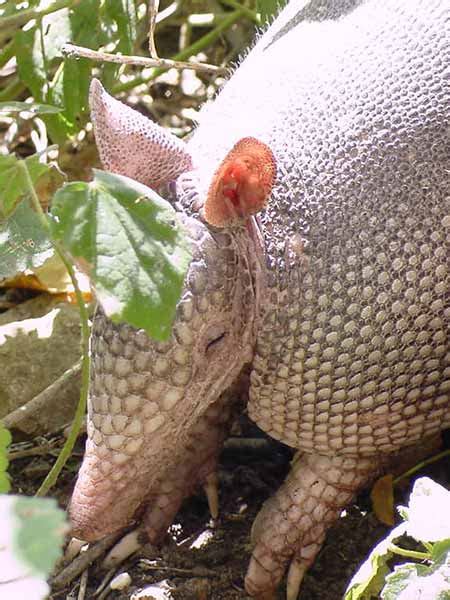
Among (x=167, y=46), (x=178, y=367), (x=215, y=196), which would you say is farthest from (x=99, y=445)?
(x=167, y=46)

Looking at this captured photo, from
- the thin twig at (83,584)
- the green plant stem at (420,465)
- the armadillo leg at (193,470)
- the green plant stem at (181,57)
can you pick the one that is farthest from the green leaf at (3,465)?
the green plant stem at (181,57)

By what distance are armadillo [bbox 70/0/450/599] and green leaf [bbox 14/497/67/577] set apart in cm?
114

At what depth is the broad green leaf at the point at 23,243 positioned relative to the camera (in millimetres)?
3207

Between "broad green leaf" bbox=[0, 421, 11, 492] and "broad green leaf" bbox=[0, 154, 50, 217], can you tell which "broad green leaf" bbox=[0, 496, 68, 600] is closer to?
"broad green leaf" bbox=[0, 421, 11, 492]

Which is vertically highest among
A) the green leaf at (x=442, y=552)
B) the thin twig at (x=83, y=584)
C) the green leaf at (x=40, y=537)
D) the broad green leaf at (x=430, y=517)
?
the green leaf at (x=40, y=537)

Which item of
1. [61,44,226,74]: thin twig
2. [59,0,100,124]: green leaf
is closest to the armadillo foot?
[61,44,226,74]: thin twig

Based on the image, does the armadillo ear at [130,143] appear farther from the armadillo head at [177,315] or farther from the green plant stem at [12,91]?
the green plant stem at [12,91]

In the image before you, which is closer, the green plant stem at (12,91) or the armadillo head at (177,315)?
the armadillo head at (177,315)

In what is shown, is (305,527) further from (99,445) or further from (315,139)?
(315,139)

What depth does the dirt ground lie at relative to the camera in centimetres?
335

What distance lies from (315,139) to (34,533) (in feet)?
5.47

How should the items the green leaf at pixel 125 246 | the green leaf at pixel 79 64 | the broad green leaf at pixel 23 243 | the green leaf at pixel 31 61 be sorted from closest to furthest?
the green leaf at pixel 125 246
the broad green leaf at pixel 23 243
the green leaf at pixel 79 64
the green leaf at pixel 31 61

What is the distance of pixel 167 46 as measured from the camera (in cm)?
604

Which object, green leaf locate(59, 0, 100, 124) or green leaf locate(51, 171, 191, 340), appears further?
green leaf locate(59, 0, 100, 124)
